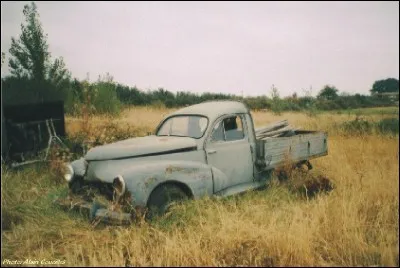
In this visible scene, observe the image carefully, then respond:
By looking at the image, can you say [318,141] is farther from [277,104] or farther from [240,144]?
[277,104]

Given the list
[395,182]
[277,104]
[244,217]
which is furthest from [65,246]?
[277,104]

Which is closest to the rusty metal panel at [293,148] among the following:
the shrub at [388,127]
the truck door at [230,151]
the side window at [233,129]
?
the truck door at [230,151]

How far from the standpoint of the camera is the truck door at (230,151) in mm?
5523

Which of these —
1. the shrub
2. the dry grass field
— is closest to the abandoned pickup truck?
the dry grass field

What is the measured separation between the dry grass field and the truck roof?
1360 millimetres

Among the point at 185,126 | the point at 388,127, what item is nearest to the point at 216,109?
the point at 185,126

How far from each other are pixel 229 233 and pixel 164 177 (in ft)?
3.74

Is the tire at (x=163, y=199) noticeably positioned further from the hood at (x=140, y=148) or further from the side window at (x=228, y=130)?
the side window at (x=228, y=130)

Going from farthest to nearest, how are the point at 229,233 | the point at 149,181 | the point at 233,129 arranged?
the point at 233,129 < the point at 149,181 < the point at 229,233

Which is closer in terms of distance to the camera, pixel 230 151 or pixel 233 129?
pixel 230 151

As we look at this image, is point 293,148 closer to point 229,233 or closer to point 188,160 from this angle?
point 188,160

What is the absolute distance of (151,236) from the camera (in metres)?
4.40

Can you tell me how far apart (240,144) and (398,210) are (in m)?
2.41

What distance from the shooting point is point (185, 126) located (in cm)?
593
